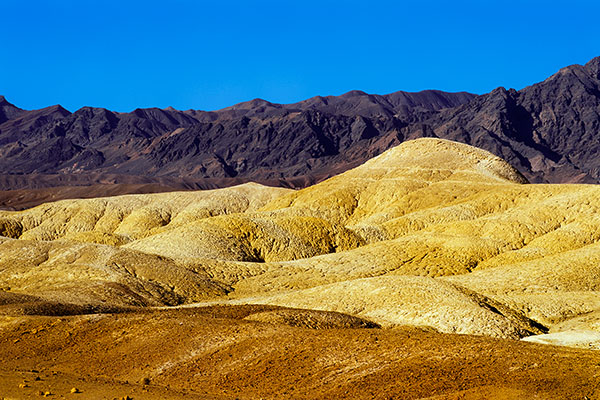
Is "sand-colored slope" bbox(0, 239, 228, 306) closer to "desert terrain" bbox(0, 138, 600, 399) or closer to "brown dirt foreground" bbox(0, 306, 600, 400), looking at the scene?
"desert terrain" bbox(0, 138, 600, 399)

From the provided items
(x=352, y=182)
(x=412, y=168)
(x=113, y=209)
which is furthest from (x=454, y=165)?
(x=113, y=209)

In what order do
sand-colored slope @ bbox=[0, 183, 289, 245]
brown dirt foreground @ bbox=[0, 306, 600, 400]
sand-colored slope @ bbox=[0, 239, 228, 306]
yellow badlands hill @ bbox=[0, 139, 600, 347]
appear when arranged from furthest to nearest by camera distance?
sand-colored slope @ bbox=[0, 183, 289, 245] < sand-colored slope @ bbox=[0, 239, 228, 306] < yellow badlands hill @ bbox=[0, 139, 600, 347] < brown dirt foreground @ bbox=[0, 306, 600, 400]

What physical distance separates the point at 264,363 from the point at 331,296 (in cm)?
1998

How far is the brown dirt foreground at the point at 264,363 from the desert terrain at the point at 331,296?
71 millimetres

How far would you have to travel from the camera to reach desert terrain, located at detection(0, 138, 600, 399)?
2098 cm

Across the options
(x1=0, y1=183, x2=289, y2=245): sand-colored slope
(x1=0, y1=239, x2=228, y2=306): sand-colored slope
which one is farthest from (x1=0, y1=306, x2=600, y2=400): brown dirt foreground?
(x1=0, y1=183, x2=289, y2=245): sand-colored slope

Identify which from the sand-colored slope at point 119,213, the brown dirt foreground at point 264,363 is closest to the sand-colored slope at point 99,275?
the brown dirt foreground at point 264,363

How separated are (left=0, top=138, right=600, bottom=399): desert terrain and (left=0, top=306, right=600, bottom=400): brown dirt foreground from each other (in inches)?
2.8

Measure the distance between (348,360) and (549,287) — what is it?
2962cm

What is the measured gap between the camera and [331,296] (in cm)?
4284

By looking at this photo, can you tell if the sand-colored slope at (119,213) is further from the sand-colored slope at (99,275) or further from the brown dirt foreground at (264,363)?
the brown dirt foreground at (264,363)

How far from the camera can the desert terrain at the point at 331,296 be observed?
2098 cm

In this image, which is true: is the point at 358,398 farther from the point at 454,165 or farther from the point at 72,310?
the point at 454,165

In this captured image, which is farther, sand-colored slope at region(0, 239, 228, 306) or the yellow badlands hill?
sand-colored slope at region(0, 239, 228, 306)
